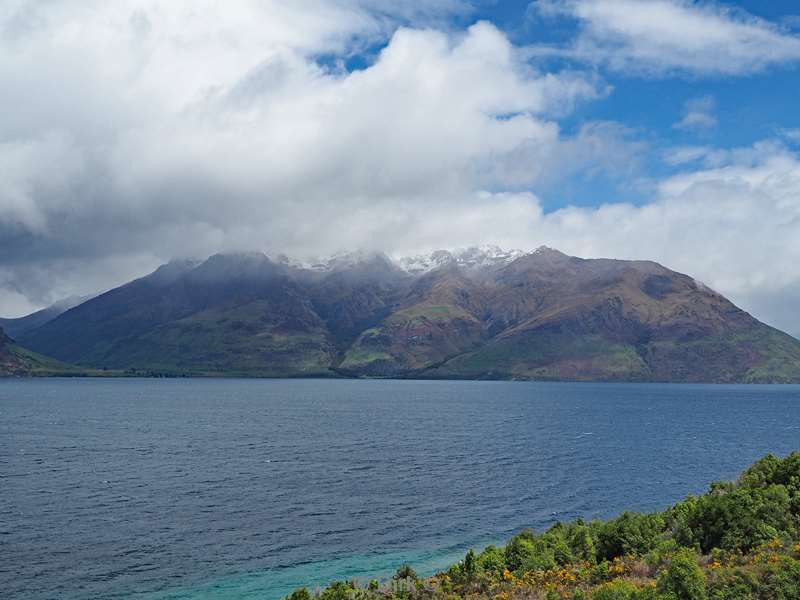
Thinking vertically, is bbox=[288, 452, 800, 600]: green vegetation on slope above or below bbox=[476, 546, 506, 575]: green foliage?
above

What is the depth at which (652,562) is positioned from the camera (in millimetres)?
47156

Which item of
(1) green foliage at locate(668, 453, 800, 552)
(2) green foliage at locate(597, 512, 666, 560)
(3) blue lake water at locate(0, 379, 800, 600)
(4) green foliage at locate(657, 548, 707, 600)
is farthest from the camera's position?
(3) blue lake water at locate(0, 379, 800, 600)

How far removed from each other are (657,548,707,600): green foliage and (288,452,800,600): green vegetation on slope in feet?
0.18

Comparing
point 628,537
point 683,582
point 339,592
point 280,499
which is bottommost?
point 280,499

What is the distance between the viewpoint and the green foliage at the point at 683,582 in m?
36.8

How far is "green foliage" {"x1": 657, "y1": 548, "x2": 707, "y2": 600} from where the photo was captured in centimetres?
3678

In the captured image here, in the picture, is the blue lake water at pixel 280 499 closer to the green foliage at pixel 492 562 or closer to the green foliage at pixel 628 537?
the green foliage at pixel 492 562

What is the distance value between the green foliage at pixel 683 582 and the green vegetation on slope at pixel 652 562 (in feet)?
0.18

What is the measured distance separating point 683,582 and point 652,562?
10620 mm

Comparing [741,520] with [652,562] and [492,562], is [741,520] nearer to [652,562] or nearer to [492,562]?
[652,562]

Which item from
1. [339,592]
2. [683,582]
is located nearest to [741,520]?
[683,582]

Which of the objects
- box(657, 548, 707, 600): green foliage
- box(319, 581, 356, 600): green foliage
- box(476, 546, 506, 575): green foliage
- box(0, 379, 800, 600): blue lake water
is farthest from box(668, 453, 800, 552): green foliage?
box(319, 581, 356, 600): green foliage

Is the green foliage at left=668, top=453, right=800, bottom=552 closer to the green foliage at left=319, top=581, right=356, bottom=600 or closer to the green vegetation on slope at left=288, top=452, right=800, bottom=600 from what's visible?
the green vegetation on slope at left=288, top=452, right=800, bottom=600

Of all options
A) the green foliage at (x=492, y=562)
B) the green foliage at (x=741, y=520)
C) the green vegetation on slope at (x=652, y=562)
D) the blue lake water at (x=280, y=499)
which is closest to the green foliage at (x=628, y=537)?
the green vegetation on slope at (x=652, y=562)
